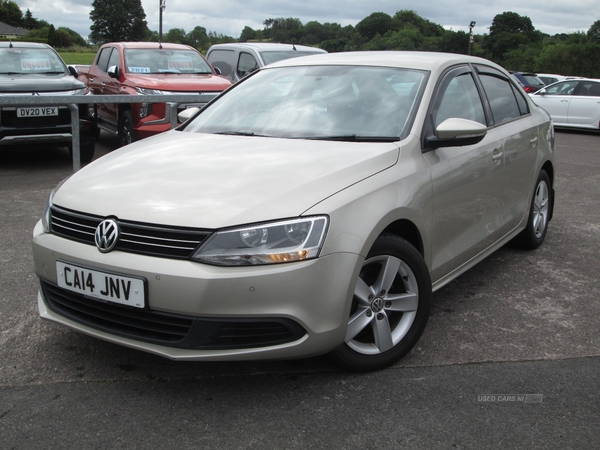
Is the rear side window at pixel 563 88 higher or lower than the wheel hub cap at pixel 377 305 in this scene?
higher

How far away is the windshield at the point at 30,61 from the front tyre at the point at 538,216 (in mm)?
7082

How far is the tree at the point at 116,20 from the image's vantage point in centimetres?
10262

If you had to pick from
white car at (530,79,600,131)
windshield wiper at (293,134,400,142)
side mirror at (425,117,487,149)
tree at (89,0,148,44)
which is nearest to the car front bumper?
windshield wiper at (293,134,400,142)

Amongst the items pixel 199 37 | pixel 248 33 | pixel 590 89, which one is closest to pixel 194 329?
pixel 590 89

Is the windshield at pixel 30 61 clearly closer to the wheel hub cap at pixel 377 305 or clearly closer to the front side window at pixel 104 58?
the front side window at pixel 104 58

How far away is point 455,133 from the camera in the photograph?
11.2 feet

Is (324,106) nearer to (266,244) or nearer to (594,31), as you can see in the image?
(266,244)

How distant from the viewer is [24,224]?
5.77 m

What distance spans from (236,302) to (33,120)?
6.74 metres

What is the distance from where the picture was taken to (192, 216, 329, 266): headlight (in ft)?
8.59

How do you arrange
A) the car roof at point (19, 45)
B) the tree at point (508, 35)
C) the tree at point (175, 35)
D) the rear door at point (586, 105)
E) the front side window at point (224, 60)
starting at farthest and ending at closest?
1. the tree at point (175, 35)
2. the tree at point (508, 35)
3. the rear door at point (586, 105)
4. the front side window at point (224, 60)
5. the car roof at point (19, 45)

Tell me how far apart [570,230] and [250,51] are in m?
7.25

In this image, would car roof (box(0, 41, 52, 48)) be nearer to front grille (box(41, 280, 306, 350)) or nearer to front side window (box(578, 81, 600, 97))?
front grille (box(41, 280, 306, 350))

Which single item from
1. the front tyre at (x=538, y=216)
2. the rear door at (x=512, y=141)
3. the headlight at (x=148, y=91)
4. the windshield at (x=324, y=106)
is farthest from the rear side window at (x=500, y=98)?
the headlight at (x=148, y=91)
